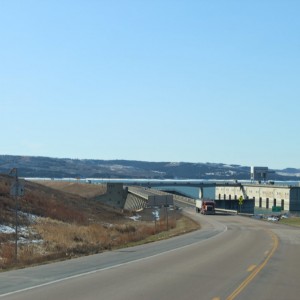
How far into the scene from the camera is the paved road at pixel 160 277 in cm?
1251

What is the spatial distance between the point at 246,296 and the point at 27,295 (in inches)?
182

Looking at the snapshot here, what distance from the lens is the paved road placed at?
41.0 feet

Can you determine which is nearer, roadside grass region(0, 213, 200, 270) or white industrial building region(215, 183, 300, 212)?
roadside grass region(0, 213, 200, 270)

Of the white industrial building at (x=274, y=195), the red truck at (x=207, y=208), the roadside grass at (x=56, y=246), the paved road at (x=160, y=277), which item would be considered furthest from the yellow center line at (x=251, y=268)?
the white industrial building at (x=274, y=195)

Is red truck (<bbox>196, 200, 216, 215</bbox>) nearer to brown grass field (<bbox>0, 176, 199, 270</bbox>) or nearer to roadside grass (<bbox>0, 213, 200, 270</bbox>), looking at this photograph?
brown grass field (<bbox>0, 176, 199, 270</bbox>)

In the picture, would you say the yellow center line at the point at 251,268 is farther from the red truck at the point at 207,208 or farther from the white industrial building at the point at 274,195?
the white industrial building at the point at 274,195

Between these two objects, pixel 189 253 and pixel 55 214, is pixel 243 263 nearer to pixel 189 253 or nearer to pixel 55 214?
pixel 189 253

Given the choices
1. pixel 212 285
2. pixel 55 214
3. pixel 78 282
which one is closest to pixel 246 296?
pixel 212 285

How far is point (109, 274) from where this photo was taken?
16203 millimetres

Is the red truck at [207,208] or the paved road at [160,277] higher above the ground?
the paved road at [160,277]

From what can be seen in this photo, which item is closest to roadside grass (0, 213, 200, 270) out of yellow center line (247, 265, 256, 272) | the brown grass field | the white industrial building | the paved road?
the brown grass field

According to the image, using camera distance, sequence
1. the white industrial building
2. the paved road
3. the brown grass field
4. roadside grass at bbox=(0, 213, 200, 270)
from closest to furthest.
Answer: the paved road → roadside grass at bbox=(0, 213, 200, 270) → the brown grass field → the white industrial building

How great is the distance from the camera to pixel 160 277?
15.6 meters

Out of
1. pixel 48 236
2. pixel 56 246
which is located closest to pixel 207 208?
pixel 48 236
